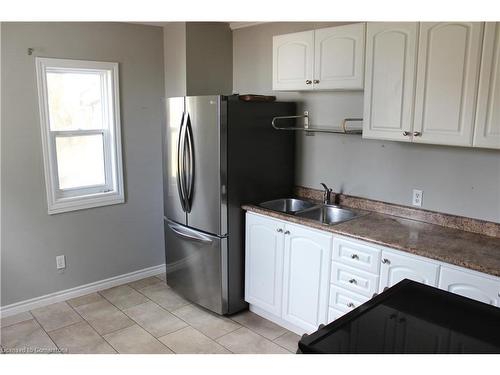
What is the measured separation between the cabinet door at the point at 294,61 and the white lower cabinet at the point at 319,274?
1.01m

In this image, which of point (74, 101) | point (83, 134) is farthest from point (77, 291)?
point (74, 101)

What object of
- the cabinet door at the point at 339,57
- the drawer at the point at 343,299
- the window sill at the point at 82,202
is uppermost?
the cabinet door at the point at 339,57

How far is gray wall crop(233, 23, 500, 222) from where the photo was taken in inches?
98.7

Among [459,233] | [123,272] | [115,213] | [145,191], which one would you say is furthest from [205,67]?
[459,233]

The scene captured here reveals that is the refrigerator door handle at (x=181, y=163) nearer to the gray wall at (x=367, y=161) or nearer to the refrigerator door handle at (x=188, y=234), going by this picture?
the refrigerator door handle at (x=188, y=234)

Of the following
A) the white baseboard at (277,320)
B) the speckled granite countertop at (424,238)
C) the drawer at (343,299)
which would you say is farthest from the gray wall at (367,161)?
the white baseboard at (277,320)

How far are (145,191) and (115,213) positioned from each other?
35cm

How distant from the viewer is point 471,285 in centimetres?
203

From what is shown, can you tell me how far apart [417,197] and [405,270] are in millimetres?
693

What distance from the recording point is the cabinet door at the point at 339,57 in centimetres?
268

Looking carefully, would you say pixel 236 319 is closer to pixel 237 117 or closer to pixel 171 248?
pixel 171 248

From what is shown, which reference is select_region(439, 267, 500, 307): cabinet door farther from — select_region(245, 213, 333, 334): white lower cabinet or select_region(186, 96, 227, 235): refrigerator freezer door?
select_region(186, 96, 227, 235): refrigerator freezer door

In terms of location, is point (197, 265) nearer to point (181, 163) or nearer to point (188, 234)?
point (188, 234)
